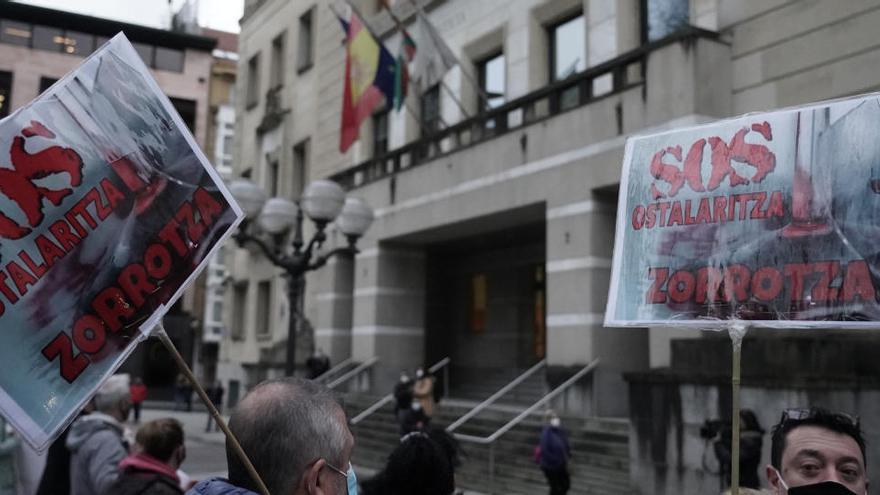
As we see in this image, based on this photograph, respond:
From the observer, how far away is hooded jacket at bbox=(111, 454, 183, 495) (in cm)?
415

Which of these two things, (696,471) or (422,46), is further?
(422,46)

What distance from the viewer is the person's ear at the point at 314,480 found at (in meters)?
2.30

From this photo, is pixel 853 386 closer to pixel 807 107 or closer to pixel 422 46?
pixel 807 107

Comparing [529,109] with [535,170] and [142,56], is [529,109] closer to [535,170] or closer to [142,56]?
[535,170]

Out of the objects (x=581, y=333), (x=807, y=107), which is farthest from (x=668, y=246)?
(x=581, y=333)

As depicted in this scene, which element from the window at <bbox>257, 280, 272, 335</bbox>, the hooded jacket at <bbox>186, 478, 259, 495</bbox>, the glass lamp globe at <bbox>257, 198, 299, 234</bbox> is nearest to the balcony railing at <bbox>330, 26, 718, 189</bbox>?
the glass lamp globe at <bbox>257, 198, 299, 234</bbox>

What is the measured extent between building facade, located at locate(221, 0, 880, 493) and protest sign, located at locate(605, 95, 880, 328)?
251 inches

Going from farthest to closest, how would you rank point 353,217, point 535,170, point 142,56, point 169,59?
point 169,59 < point 142,56 < point 535,170 < point 353,217

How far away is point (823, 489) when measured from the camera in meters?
3.02

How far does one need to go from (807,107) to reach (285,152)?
26938mm

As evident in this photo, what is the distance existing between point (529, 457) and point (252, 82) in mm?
24276

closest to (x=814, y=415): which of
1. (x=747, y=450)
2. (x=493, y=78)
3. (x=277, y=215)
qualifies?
(x=747, y=450)

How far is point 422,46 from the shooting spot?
18.2 m

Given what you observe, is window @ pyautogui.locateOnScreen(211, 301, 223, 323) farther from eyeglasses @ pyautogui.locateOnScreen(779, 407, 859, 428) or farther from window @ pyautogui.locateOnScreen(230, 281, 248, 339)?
eyeglasses @ pyautogui.locateOnScreen(779, 407, 859, 428)
